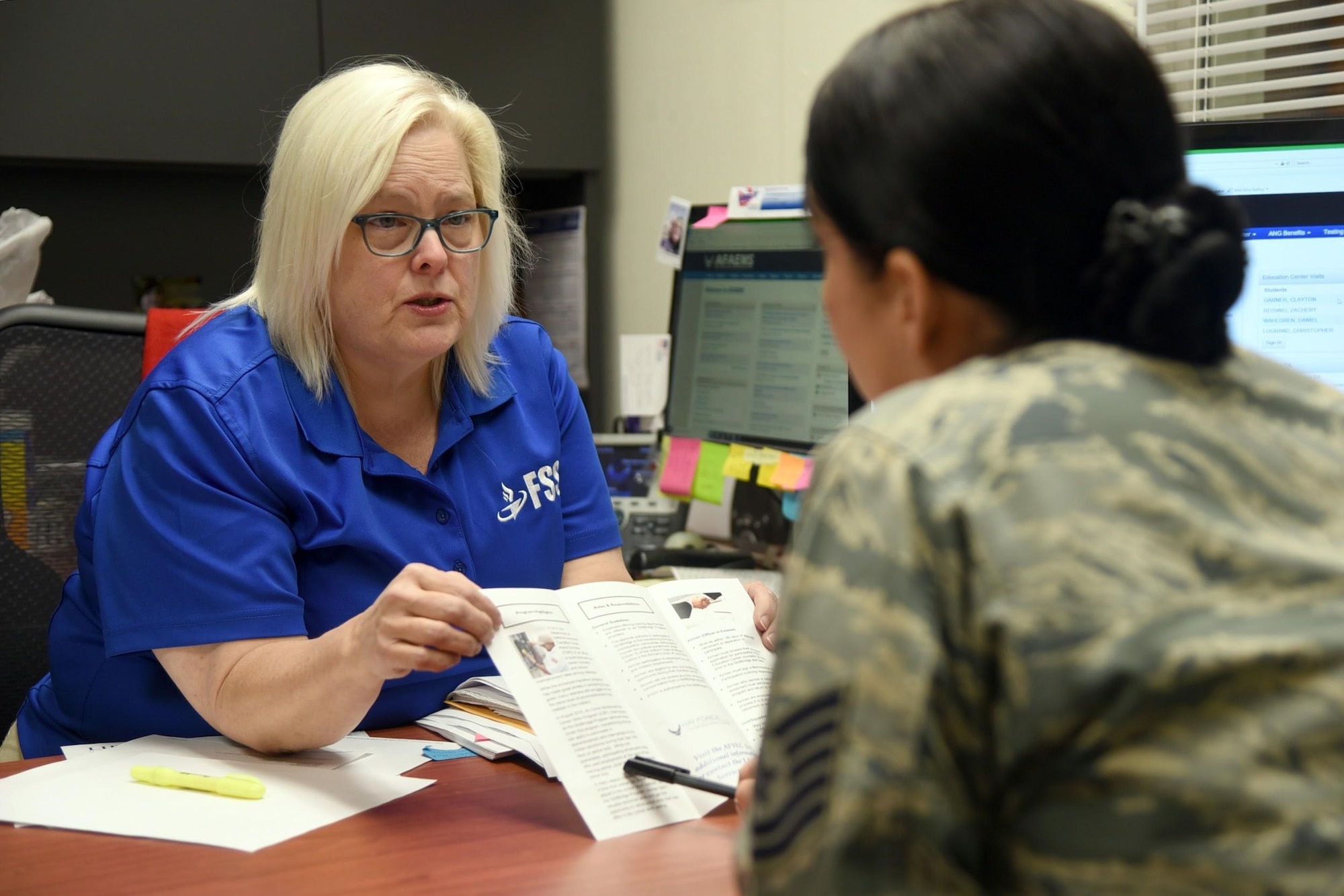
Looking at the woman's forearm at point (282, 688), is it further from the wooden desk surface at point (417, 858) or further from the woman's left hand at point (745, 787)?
the woman's left hand at point (745, 787)

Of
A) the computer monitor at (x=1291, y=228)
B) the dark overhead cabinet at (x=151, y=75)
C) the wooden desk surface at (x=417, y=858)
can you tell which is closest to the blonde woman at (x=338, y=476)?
the wooden desk surface at (x=417, y=858)

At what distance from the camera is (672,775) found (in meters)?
0.92

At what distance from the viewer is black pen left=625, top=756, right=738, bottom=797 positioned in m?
0.92

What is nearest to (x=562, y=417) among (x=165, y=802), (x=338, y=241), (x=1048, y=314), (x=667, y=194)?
(x=338, y=241)

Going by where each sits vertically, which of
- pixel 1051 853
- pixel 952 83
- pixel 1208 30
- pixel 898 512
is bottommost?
pixel 1051 853

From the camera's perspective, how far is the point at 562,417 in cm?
148

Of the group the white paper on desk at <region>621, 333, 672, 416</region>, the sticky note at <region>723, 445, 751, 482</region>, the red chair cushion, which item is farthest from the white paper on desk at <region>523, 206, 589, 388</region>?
the red chair cushion

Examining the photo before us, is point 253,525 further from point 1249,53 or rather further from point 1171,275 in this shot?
point 1249,53

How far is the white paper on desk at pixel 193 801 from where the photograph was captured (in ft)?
2.95

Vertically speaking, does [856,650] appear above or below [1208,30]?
below

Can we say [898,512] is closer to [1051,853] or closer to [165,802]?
[1051,853]

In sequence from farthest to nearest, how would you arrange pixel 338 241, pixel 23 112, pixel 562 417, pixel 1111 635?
1. pixel 23 112
2. pixel 562 417
3. pixel 338 241
4. pixel 1111 635

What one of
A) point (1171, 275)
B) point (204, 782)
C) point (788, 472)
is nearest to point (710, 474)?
point (788, 472)

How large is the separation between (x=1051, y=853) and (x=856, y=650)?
113mm
